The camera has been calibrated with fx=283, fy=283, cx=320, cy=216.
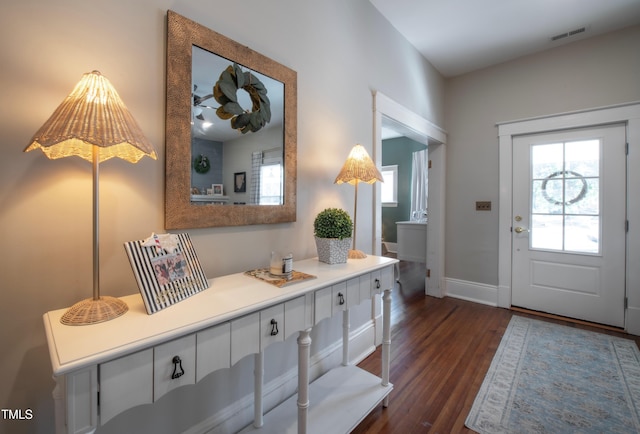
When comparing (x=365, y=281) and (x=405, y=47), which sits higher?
(x=405, y=47)

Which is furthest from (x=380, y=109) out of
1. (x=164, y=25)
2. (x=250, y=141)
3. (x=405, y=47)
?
(x=164, y=25)

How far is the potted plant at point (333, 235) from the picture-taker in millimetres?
1586

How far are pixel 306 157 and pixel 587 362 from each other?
258 cm

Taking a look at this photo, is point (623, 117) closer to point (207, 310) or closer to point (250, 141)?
point (250, 141)

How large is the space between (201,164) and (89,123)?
1.65 feet

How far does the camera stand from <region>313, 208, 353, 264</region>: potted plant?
159cm

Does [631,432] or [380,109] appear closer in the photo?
[631,432]

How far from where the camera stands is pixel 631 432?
1.46m

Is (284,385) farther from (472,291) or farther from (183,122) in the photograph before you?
(472,291)

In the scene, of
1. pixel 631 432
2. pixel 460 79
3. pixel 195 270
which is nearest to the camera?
pixel 195 270

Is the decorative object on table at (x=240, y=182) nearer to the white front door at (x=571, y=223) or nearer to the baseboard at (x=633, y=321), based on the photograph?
the white front door at (x=571, y=223)

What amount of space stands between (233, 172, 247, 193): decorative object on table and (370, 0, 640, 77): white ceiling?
1.99 m

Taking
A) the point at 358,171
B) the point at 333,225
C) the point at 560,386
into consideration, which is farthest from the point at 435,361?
the point at 358,171

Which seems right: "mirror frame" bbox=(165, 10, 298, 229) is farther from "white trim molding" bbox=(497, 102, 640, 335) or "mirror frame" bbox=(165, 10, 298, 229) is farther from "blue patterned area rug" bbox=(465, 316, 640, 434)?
"white trim molding" bbox=(497, 102, 640, 335)
